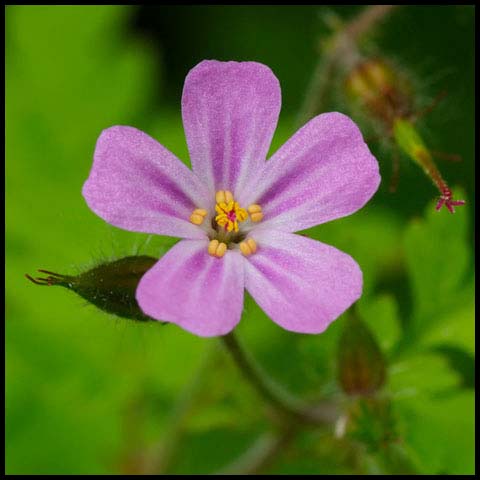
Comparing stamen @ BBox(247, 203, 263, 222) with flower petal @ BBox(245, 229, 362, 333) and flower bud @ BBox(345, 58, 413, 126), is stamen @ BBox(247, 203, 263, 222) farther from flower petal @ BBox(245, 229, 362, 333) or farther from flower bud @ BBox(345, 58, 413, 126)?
flower bud @ BBox(345, 58, 413, 126)

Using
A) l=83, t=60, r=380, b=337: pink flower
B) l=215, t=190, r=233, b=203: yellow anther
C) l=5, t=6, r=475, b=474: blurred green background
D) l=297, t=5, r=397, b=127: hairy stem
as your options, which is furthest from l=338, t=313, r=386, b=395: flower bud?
l=297, t=5, r=397, b=127: hairy stem

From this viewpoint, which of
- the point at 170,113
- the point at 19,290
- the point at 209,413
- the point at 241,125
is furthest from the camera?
the point at 170,113

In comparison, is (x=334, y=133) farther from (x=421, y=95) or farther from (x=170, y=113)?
(x=170, y=113)

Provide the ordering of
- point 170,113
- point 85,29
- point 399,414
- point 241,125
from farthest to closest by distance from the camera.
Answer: point 170,113
point 85,29
point 399,414
point 241,125

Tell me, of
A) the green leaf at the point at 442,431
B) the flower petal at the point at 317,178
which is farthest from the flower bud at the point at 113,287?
the green leaf at the point at 442,431

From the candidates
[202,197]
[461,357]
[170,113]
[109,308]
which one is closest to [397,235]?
[170,113]

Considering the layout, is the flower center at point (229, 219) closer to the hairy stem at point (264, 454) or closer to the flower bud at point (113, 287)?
the flower bud at point (113, 287)
